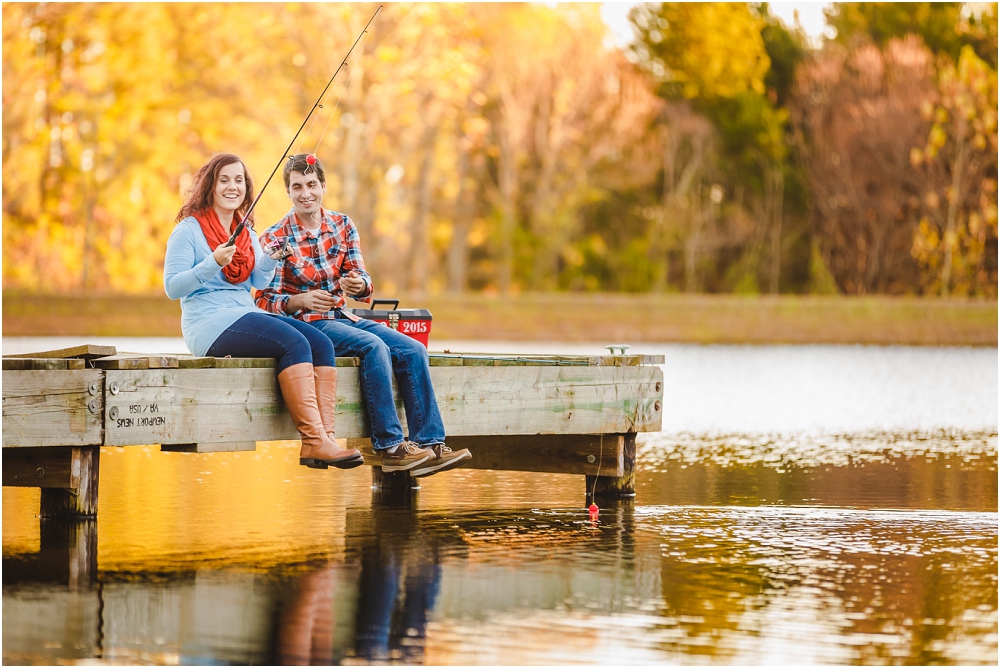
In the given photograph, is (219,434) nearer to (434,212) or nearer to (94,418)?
(94,418)

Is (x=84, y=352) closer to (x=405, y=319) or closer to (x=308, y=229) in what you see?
(x=308, y=229)

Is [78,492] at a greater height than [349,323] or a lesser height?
lesser

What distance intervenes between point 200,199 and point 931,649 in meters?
3.71

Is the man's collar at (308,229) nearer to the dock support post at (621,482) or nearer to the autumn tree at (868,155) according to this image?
the dock support post at (621,482)

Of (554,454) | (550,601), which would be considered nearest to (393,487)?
(554,454)

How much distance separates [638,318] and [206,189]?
80.3ft

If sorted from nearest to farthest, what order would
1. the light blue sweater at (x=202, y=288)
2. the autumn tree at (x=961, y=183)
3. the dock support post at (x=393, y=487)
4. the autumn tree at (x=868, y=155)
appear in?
the light blue sweater at (x=202, y=288), the dock support post at (x=393, y=487), the autumn tree at (x=961, y=183), the autumn tree at (x=868, y=155)

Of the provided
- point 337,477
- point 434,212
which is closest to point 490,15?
point 434,212

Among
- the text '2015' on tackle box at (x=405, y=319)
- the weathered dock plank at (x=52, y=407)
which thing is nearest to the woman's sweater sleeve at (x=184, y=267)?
the weathered dock plank at (x=52, y=407)

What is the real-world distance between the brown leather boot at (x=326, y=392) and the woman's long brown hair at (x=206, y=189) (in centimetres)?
71

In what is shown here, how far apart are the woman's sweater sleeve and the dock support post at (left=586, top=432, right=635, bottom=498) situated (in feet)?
8.16

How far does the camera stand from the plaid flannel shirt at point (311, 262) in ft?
22.7

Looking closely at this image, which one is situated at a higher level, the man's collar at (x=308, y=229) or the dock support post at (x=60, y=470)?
the man's collar at (x=308, y=229)

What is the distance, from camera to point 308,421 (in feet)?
21.7
